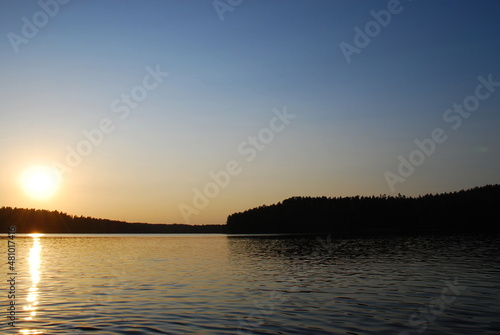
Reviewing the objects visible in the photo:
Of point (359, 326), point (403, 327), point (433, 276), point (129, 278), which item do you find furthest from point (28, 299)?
point (433, 276)

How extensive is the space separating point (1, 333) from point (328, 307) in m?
19.5

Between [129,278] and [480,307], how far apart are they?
1350 inches

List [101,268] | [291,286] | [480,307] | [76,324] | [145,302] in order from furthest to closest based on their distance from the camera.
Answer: [101,268]
[291,286]
[145,302]
[480,307]
[76,324]

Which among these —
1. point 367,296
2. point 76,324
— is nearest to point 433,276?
point 367,296

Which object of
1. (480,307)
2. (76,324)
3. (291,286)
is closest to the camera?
(76,324)

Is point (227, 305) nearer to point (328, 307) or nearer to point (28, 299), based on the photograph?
point (328, 307)

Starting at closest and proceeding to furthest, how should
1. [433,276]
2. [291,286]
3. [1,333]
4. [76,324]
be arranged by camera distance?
[1,333] → [76,324] → [291,286] → [433,276]

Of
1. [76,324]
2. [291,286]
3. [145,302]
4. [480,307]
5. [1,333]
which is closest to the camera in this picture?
[1,333]

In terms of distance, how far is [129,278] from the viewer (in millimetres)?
49156

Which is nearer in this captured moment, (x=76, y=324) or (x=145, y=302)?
(x=76, y=324)

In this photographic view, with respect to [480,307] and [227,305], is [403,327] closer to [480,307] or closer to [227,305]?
[480,307]

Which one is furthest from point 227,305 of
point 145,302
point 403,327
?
point 403,327

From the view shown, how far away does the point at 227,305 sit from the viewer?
3177 centimetres

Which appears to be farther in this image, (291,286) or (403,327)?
(291,286)
